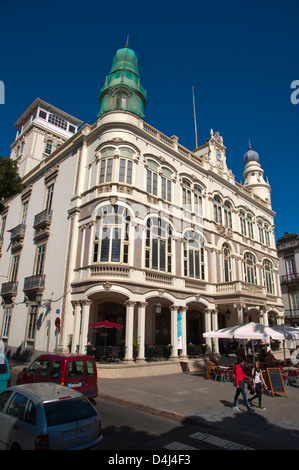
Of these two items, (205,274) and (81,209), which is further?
(205,274)

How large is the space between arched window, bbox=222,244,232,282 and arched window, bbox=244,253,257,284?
2739 millimetres

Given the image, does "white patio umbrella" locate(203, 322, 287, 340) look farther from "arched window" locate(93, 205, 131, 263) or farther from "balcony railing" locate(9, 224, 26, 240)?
"balcony railing" locate(9, 224, 26, 240)

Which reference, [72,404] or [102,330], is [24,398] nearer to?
[72,404]

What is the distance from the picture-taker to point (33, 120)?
37500mm

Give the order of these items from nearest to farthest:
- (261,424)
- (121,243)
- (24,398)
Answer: (24,398) → (261,424) → (121,243)

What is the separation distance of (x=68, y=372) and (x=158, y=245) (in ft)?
41.6

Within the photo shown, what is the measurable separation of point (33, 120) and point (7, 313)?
79.8 feet

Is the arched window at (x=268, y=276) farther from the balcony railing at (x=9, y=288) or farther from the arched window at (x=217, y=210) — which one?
the balcony railing at (x=9, y=288)

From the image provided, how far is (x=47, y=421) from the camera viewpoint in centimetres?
494

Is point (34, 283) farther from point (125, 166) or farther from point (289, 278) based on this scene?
point (289, 278)

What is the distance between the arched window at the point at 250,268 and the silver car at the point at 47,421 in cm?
2609

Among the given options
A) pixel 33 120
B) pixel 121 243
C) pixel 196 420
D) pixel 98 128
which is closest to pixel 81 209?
Answer: pixel 121 243

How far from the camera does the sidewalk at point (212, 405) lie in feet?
25.6

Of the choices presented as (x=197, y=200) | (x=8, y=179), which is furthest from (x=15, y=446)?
(x=197, y=200)
